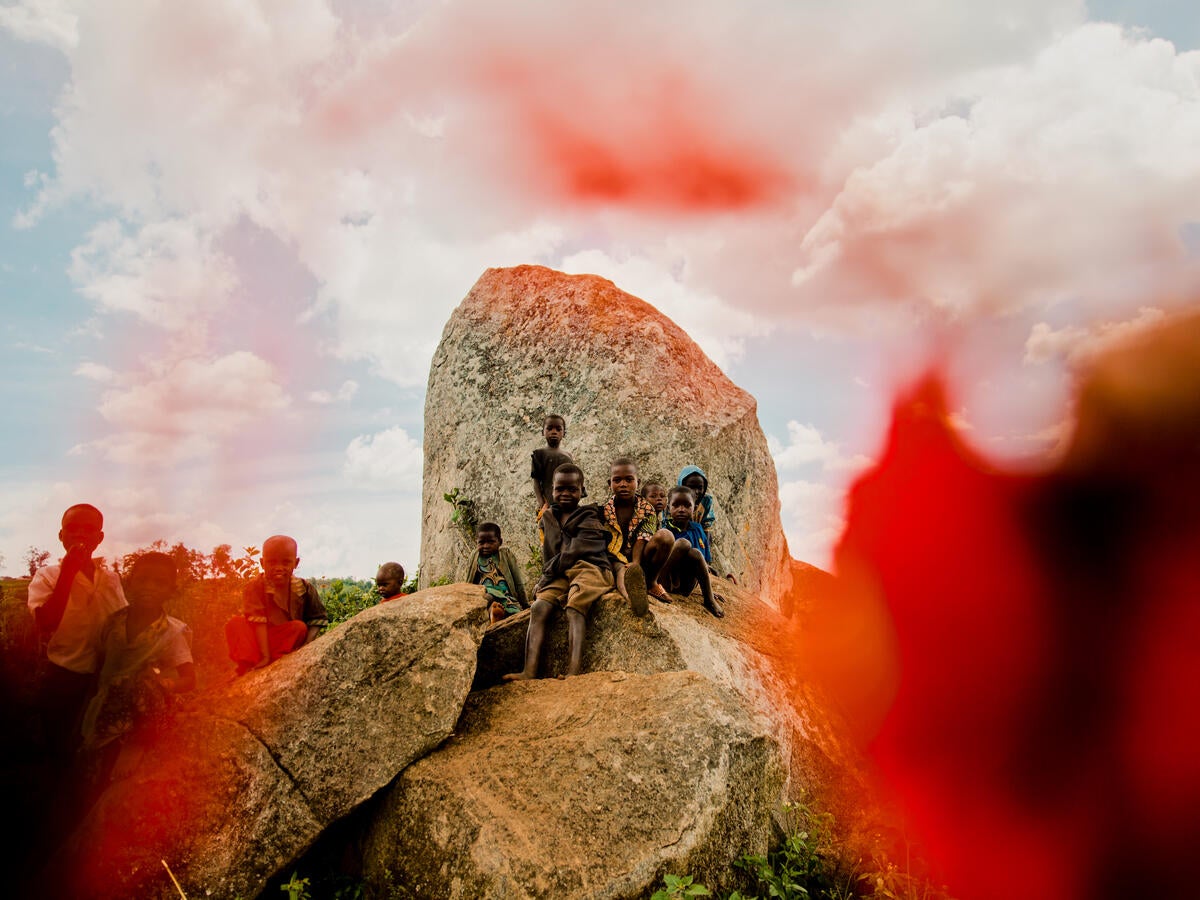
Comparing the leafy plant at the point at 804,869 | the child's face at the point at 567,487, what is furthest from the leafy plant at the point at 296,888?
the child's face at the point at 567,487

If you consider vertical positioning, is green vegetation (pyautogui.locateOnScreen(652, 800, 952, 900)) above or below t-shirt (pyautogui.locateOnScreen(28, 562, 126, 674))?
below

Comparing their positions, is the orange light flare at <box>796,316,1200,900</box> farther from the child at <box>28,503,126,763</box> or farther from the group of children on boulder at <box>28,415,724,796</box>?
the child at <box>28,503,126,763</box>

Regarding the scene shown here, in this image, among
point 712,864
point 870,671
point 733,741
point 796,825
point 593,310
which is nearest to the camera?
point 870,671

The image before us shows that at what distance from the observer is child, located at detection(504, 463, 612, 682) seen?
6.08m

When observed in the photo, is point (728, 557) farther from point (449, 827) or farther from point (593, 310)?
point (449, 827)

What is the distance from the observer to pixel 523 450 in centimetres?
1156

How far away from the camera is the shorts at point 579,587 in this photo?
6.18 metres

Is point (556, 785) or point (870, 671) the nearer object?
point (870, 671)

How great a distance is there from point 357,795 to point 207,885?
2.90 feet

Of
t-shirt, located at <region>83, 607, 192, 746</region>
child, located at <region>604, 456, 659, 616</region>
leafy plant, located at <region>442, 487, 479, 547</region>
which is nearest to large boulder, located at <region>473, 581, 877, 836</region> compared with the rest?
child, located at <region>604, 456, 659, 616</region>

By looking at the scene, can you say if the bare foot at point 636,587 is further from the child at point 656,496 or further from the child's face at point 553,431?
the child's face at point 553,431

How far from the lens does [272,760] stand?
4395 mm

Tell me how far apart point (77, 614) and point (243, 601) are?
110cm

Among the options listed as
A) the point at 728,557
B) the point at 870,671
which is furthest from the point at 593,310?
the point at 870,671
